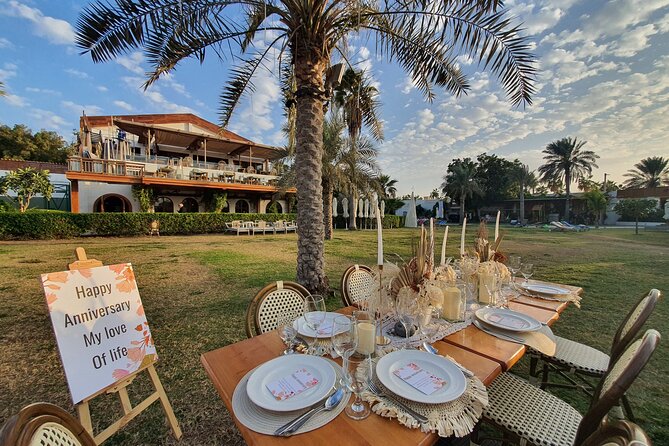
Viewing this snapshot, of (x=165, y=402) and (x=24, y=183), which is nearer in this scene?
(x=165, y=402)

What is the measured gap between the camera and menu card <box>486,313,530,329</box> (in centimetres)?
197

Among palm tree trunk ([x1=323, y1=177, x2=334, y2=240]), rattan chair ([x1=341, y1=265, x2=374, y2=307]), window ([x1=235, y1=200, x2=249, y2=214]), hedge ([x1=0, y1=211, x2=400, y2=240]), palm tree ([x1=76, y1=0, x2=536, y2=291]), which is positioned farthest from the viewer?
window ([x1=235, y1=200, x2=249, y2=214])

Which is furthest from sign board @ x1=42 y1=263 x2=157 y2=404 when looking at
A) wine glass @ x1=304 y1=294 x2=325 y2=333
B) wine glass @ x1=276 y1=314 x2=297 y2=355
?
wine glass @ x1=304 y1=294 x2=325 y2=333

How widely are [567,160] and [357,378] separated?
46.8 meters

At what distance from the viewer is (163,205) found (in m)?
18.5

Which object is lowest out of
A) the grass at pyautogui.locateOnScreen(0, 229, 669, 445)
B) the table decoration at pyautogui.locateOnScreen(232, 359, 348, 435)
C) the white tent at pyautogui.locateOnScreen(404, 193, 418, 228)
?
the grass at pyautogui.locateOnScreen(0, 229, 669, 445)

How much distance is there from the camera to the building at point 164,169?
51.7ft

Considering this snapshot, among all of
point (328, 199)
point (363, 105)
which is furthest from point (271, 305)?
point (328, 199)

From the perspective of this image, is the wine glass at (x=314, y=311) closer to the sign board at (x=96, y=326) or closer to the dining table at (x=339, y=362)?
the dining table at (x=339, y=362)

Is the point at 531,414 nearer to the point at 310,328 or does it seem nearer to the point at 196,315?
the point at 310,328

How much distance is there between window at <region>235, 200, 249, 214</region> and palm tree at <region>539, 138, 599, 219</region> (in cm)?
3935

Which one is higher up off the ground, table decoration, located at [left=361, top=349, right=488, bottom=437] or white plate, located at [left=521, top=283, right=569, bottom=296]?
white plate, located at [left=521, top=283, right=569, bottom=296]

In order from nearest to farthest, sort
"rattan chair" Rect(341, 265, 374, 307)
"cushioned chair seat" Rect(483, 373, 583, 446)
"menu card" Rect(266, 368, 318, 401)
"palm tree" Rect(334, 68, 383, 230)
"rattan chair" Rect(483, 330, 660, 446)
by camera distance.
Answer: "rattan chair" Rect(483, 330, 660, 446) → "menu card" Rect(266, 368, 318, 401) → "cushioned chair seat" Rect(483, 373, 583, 446) → "rattan chair" Rect(341, 265, 374, 307) → "palm tree" Rect(334, 68, 383, 230)

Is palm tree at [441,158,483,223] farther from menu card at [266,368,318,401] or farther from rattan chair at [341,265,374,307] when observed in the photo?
menu card at [266,368,318,401]
